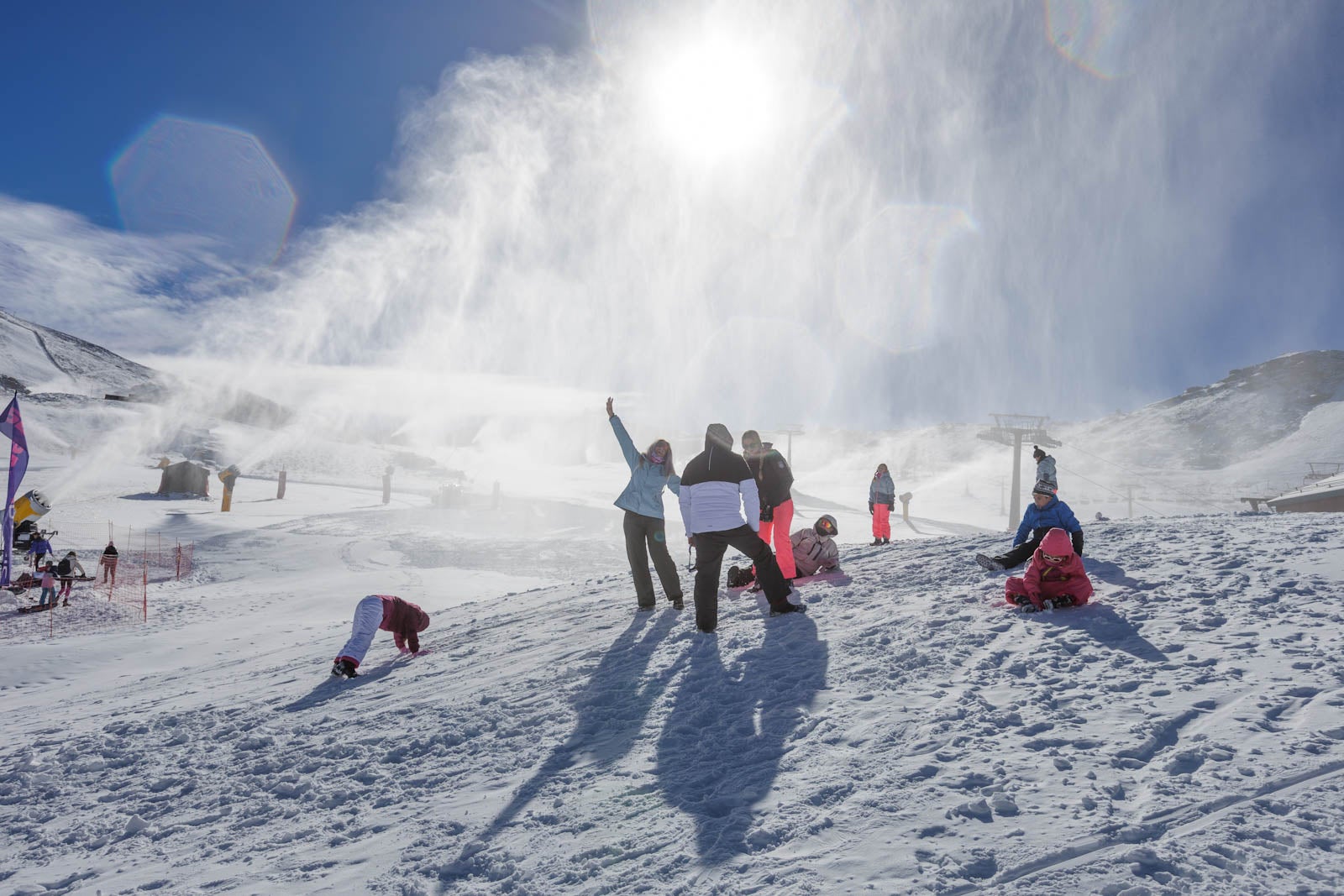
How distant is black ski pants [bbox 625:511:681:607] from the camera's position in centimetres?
737

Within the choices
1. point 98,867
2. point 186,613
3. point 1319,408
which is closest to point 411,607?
point 98,867

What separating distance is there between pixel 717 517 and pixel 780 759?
2.86m

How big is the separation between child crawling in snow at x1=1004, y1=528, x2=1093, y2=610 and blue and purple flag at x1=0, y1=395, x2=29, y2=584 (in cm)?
1889

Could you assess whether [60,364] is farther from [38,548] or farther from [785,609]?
[785,609]

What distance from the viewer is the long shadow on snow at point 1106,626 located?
4.46 meters

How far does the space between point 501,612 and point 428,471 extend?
56087 millimetres

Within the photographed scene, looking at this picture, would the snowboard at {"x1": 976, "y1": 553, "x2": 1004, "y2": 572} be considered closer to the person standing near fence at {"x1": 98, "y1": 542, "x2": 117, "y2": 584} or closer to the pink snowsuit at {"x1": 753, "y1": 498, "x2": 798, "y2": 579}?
the pink snowsuit at {"x1": 753, "y1": 498, "x2": 798, "y2": 579}

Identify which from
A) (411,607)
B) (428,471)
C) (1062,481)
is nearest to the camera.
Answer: (411,607)

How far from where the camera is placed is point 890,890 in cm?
246

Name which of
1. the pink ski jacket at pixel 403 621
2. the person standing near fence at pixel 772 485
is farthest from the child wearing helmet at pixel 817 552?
the pink ski jacket at pixel 403 621

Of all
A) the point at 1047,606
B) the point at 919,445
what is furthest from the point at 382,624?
the point at 919,445

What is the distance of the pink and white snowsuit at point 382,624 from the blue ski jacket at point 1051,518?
6370mm

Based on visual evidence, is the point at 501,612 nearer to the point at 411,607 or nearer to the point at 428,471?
the point at 411,607

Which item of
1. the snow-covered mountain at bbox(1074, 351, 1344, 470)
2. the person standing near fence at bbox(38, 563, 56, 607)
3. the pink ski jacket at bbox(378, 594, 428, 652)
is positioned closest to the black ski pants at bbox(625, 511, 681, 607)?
the pink ski jacket at bbox(378, 594, 428, 652)
